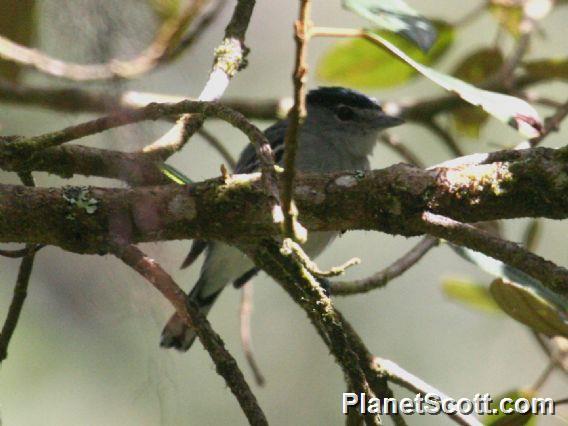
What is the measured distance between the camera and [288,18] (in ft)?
20.0

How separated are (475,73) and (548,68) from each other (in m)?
0.59

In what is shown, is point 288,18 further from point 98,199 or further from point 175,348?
point 98,199

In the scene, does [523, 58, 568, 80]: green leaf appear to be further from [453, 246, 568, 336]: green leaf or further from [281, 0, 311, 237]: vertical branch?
[281, 0, 311, 237]: vertical branch

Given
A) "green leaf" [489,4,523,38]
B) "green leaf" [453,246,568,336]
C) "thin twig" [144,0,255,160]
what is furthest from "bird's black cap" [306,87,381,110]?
"green leaf" [453,246,568,336]

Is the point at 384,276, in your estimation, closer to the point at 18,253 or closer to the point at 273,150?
the point at 18,253

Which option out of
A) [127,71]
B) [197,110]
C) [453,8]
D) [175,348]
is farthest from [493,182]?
[453,8]

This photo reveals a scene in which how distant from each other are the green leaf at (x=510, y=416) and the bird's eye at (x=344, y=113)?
2225mm

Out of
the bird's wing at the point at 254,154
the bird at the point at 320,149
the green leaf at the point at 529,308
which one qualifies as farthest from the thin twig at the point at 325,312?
the bird at the point at 320,149

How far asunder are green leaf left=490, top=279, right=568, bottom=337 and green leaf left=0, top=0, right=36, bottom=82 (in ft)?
5.26

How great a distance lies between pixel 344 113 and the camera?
16.4 ft

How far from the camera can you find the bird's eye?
497 cm

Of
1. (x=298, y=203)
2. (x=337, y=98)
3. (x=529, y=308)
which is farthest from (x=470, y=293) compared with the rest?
(x=298, y=203)

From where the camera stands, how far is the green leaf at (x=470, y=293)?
4.05 metres

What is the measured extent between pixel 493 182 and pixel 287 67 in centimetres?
456
